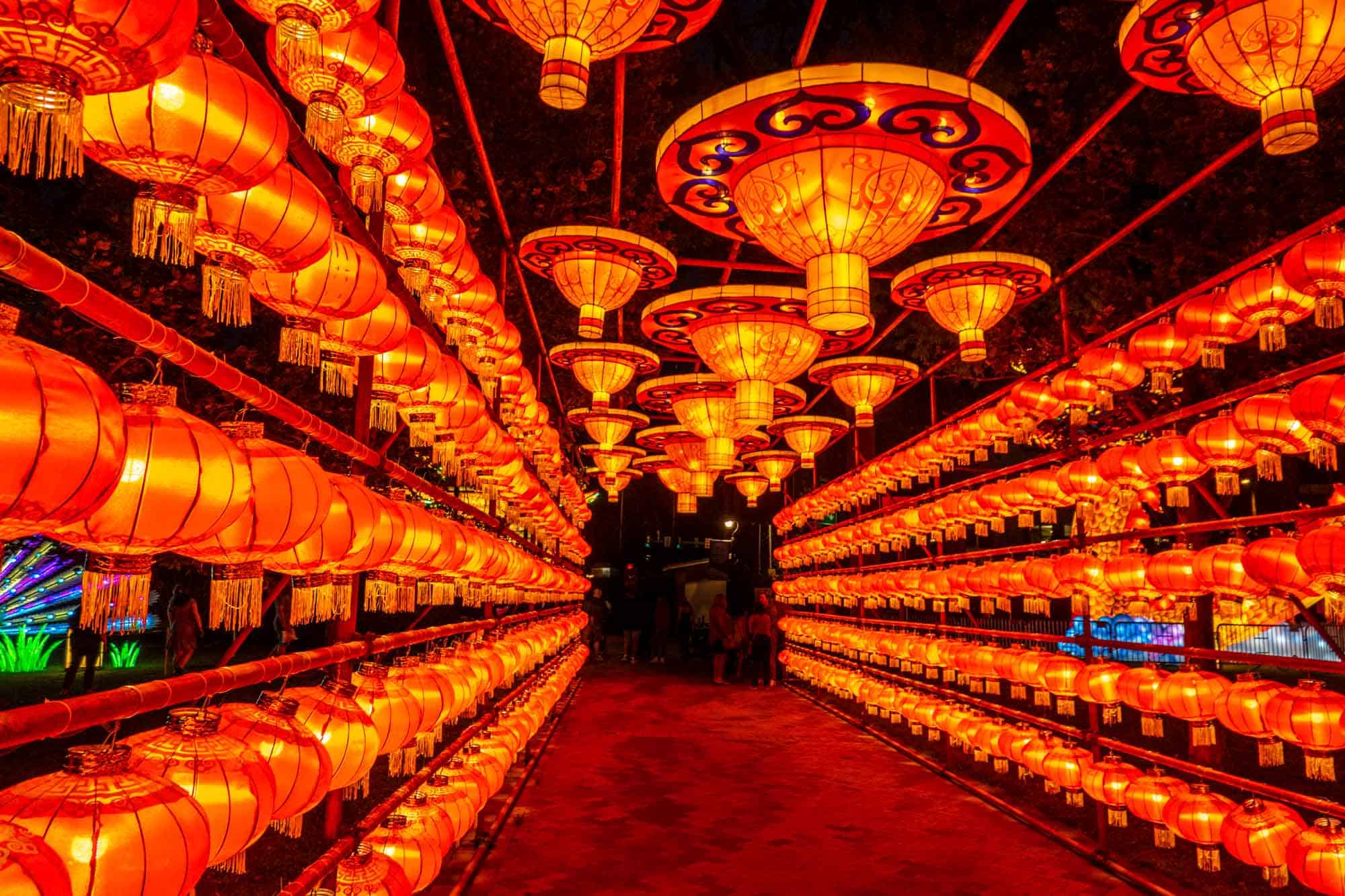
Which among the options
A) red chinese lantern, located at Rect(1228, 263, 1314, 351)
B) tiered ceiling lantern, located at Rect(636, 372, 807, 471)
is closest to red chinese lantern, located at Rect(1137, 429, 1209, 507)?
red chinese lantern, located at Rect(1228, 263, 1314, 351)

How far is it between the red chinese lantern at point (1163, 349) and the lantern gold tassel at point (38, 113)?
4.37m

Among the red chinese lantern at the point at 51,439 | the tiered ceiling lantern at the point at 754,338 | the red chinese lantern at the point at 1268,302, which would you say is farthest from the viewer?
the tiered ceiling lantern at the point at 754,338

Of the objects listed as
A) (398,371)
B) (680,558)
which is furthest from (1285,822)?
(680,558)

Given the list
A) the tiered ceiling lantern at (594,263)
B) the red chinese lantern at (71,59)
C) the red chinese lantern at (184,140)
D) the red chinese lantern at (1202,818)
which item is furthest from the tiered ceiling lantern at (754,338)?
the red chinese lantern at (71,59)

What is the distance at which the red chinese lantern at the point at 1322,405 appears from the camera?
302 centimetres

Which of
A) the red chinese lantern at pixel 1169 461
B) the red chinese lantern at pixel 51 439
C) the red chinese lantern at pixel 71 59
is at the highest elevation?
the red chinese lantern at pixel 71 59

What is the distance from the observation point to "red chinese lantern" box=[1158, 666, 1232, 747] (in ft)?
13.1

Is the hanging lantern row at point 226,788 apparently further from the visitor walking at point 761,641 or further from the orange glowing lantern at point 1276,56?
the visitor walking at point 761,641

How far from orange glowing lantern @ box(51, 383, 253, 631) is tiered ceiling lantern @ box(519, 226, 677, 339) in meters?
2.93

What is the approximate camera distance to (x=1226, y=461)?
3953 mm

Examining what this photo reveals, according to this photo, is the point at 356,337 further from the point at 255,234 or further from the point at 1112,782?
the point at 1112,782

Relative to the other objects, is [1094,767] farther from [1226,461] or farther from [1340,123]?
[1340,123]

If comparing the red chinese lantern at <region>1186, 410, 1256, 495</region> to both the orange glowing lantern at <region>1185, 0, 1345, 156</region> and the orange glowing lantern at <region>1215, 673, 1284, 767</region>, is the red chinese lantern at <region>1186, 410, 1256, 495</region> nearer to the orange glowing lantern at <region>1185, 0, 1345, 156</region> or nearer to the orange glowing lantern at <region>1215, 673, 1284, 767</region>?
the orange glowing lantern at <region>1215, 673, 1284, 767</region>

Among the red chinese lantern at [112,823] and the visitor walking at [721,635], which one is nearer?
the red chinese lantern at [112,823]
